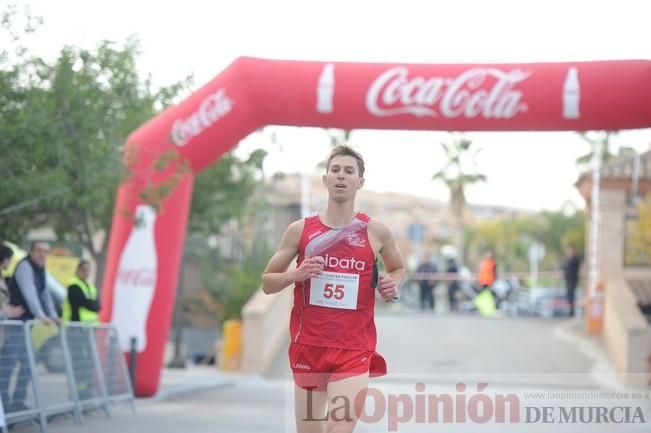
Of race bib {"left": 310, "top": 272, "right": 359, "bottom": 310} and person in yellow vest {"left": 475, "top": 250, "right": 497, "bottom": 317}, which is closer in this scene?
race bib {"left": 310, "top": 272, "right": 359, "bottom": 310}

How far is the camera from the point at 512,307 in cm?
3538

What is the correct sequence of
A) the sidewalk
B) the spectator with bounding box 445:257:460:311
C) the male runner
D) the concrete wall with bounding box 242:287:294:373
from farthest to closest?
1. the spectator with bounding box 445:257:460:311
2. the concrete wall with bounding box 242:287:294:373
3. the sidewalk
4. the male runner

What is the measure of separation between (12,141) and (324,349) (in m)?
6.42

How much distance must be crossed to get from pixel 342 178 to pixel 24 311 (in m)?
6.40

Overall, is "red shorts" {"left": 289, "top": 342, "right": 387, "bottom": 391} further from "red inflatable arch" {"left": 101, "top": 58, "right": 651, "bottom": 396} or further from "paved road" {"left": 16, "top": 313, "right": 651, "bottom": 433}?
"red inflatable arch" {"left": 101, "top": 58, "right": 651, "bottom": 396}

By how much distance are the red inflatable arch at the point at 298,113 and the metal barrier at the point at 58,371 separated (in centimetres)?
129

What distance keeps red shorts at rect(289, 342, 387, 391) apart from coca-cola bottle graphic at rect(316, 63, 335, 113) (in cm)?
767

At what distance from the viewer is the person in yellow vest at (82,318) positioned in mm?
12875

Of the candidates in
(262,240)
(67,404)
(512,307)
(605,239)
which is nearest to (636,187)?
(605,239)

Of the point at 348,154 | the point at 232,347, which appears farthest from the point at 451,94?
the point at 232,347

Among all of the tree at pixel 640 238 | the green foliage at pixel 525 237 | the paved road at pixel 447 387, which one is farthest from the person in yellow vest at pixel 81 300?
the green foliage at pixel 525 237

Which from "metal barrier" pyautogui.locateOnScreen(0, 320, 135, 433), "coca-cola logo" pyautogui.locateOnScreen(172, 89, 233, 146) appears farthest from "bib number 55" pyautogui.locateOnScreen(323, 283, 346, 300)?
"coca-cola logo" pyautogui.locateOnScreen(172, 89, 233, 146)

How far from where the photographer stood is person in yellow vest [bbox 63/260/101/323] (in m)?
13.9

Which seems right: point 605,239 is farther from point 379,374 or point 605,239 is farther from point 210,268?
point 379,374
